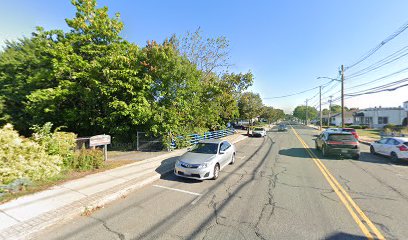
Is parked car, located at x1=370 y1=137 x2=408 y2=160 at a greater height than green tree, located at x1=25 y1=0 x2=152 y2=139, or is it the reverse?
green tree, located at x1=25 y1=0 x2=152 y2=139

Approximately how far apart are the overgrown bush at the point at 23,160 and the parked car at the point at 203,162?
4.52 meters

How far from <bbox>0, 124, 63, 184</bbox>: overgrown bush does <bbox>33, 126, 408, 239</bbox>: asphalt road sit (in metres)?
3.19

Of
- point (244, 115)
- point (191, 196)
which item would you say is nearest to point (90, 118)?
point (191, 196)

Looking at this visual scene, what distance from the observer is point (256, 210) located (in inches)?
191

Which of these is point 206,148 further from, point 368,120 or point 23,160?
point 368,120

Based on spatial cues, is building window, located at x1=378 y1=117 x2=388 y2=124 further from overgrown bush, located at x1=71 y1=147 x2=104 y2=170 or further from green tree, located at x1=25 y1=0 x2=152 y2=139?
overgrown bush, located at x1=71 y1=147 x2=104 y2=170

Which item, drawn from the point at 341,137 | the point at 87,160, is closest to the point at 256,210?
the point at 87,160

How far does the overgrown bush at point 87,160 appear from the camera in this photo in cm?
784

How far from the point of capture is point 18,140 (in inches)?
262

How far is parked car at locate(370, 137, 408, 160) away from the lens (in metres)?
10.2

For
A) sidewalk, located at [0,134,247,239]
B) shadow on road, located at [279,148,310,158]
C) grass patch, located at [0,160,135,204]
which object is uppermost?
grass patch, located at [0,160,135,204]

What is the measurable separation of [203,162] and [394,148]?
11.4 metres

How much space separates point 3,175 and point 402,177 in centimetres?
1434

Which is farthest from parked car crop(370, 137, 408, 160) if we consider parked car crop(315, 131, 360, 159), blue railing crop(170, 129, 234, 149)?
blue railing crop(170, 129, 234, 149)
